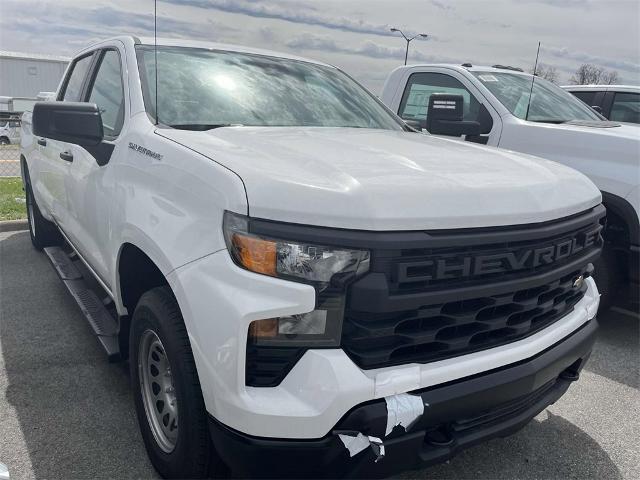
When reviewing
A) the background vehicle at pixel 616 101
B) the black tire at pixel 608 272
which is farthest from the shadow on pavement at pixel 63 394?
the background vehicle at pixel 616 101

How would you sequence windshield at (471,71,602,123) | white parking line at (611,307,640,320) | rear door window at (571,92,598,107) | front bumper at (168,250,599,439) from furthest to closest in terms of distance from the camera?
1. rear door window at (571,92,598,107)
2. windshield at (471,71,602,123)
3. white parking line at (611,307,640,320)
4. front bumper at (168,250,599,439)

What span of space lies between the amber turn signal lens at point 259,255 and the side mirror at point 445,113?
2.82 meters

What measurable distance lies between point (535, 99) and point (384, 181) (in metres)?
4.08

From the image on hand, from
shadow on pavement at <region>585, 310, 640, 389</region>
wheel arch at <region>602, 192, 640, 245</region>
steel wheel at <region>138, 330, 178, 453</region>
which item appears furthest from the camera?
wheel arch at <region>602, 192, 640, 245</region>

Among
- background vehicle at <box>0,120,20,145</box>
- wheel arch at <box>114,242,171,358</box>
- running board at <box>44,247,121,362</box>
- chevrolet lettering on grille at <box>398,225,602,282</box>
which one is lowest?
background vehicle at <box>0,120,20,145</box>

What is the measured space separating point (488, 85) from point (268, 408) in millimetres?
4448

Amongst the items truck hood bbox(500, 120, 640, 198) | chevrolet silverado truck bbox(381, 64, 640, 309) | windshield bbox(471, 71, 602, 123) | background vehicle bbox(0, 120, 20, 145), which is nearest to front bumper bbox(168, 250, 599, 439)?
chevrolet silverado truck bbox(381, 64, 640, 309)

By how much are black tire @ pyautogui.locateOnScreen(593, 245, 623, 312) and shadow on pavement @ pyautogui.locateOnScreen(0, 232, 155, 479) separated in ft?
10.9

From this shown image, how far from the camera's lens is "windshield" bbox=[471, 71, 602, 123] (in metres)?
5.16

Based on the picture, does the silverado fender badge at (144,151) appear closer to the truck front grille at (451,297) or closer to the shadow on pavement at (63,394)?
the truck front grille at (451,297)

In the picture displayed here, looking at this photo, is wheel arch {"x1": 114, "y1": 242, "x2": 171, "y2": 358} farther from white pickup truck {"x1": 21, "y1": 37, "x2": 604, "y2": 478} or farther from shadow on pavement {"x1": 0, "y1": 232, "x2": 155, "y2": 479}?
shadow on pavement {"x1": 0, "y1": 232, "x2": 155, "y2": 479}

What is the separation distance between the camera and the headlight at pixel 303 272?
174 centimetres

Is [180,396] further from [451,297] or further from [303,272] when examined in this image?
[451,297]

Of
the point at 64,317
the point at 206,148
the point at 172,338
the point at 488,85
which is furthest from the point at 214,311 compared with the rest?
the point at 488,85
